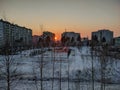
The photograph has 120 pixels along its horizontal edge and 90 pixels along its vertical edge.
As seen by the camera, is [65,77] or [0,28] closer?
[65,77]

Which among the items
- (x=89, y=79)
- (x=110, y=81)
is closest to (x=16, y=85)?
(x=89, y=79)

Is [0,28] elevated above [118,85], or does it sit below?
above

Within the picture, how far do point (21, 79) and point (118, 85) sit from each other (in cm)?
967

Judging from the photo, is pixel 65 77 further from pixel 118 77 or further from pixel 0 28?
pixel 0 28

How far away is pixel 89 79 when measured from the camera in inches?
917

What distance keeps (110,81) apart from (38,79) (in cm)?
735

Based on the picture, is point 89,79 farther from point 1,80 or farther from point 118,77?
point 1,80

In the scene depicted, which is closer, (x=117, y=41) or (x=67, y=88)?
(x=67, y=88)

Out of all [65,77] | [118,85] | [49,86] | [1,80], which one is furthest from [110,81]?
[1,80]

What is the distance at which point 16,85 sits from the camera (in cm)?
1998

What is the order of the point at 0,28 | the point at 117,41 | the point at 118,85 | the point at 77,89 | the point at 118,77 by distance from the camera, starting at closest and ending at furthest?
the point at 77,89
the point at 118,85
the point at 118,77
the point at 0,28
the point at 117,41

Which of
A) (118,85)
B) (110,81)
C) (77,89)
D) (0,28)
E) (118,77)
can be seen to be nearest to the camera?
(77,89)

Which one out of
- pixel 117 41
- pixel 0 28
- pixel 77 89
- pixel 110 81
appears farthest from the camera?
pixel 117 41

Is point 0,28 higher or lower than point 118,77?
higher
